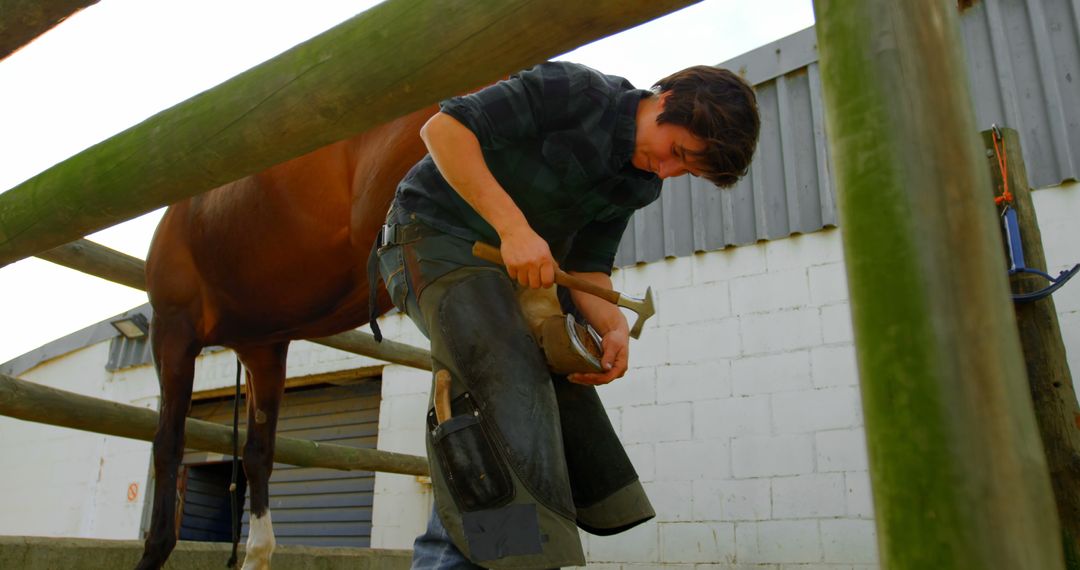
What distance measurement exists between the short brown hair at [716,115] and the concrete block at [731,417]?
3.28 m

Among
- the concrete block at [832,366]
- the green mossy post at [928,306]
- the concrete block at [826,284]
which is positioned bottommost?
the green mossy post at [928,306]

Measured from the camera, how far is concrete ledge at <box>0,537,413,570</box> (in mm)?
2512

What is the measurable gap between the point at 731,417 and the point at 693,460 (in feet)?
1.12

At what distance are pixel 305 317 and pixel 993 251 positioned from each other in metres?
2.87

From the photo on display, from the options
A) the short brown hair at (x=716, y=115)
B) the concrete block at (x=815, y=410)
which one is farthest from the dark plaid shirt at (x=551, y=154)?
the concrete block at (x=815, y=410)

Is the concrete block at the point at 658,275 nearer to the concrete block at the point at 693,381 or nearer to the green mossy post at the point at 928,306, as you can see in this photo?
the concrete block at the point at 693,381

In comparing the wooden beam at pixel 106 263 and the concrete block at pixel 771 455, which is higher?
the wooden beam at pixel 106 263

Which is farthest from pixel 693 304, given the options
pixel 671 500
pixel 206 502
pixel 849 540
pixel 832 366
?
pixel 206 502

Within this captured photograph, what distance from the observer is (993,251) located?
63cm

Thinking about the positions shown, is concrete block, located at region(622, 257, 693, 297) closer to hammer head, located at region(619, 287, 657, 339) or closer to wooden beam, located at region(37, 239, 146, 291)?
wooden beam, located at region(37, 239, 146, 291)

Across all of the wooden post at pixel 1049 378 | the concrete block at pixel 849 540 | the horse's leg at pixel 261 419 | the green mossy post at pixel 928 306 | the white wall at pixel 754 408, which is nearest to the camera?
the green mossy post at pixel 928 306

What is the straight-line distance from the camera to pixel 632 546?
200 inches

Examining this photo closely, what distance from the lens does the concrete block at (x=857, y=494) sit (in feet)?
14.3

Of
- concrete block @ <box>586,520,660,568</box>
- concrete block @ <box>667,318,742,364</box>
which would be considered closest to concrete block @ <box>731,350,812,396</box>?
concrete block @ <box>667,318,742,364</box>
